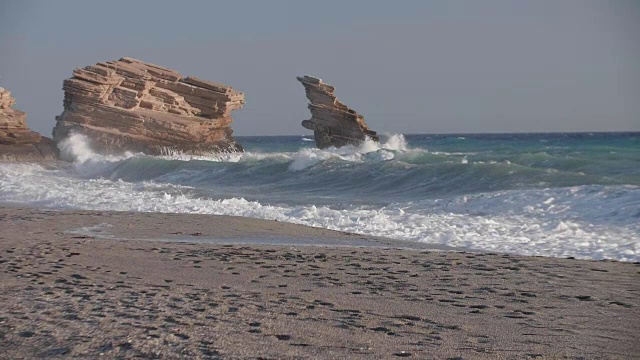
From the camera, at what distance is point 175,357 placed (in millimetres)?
4598

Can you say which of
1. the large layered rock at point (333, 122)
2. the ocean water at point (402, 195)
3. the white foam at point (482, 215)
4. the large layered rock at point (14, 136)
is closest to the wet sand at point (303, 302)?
the white foam at point (482, 215)

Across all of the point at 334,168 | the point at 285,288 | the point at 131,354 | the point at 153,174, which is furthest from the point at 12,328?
the point at 153,174

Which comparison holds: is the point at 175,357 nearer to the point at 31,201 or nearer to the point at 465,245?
the point at 465,245

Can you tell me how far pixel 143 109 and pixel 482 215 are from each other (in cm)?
2406

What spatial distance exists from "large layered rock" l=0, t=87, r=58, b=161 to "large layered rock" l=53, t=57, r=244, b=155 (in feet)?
6.03

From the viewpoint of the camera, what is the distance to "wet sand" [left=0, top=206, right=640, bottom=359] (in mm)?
4883

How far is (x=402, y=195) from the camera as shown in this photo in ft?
62.2

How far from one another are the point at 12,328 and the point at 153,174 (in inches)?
916

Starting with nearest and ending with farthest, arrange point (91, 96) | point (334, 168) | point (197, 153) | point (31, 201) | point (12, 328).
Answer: point (12, 328) < point (31, 201) < point (334, 168) < point (91, 96) < point (197, 153)

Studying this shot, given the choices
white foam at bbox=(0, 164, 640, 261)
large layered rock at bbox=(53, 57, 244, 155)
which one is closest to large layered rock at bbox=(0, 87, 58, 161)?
large layered rock at bbox=(53, 57, 244, 155)

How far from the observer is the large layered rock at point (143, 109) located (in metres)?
33.4

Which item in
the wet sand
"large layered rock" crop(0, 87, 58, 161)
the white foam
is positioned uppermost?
"large layered rock" crop(0, 87, 58, 161)

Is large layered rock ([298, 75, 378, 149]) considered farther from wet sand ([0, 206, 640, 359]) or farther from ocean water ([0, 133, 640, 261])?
wet sand ([0, 206, 640, 359])

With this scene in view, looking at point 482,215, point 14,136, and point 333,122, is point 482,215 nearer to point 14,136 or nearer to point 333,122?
point 14,136
